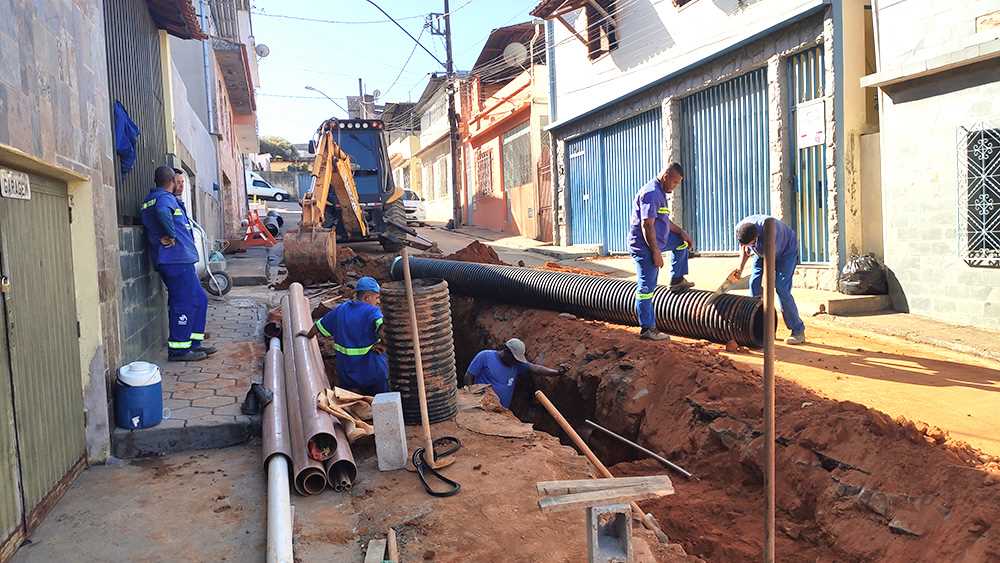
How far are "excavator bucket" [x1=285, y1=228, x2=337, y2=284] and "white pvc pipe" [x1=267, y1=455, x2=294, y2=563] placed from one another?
24.5 feet

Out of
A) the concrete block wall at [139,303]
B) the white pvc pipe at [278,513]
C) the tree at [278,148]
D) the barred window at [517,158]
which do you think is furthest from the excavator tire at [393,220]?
the tree at [278,148]

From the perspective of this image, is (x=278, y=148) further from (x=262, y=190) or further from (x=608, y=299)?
(x=608, y=299)

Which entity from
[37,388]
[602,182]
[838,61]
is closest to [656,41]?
[602,182]

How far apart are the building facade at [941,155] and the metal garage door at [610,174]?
223 inches

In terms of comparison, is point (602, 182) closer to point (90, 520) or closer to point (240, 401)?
point (240, 401)

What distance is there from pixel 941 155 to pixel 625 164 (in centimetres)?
765

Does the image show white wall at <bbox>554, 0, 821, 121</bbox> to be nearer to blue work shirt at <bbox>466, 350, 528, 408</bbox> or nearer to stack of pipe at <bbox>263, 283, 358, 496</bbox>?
blue work shirt at <bbox>466, 350, 528, 408</bbox>

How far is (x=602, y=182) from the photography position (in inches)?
602

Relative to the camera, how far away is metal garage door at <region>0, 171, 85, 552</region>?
10.5 ft

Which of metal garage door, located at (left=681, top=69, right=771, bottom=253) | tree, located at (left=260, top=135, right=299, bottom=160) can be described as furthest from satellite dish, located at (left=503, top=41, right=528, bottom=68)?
tree, located at (left=260, top=135, right=299, bottom=160)

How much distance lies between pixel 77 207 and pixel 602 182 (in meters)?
12.3

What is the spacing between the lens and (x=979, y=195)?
6531 mm

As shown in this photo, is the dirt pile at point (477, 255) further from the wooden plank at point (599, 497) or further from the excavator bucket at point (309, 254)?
the wooden plank at point (599, 497)

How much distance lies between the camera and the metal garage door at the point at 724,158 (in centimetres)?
1021
